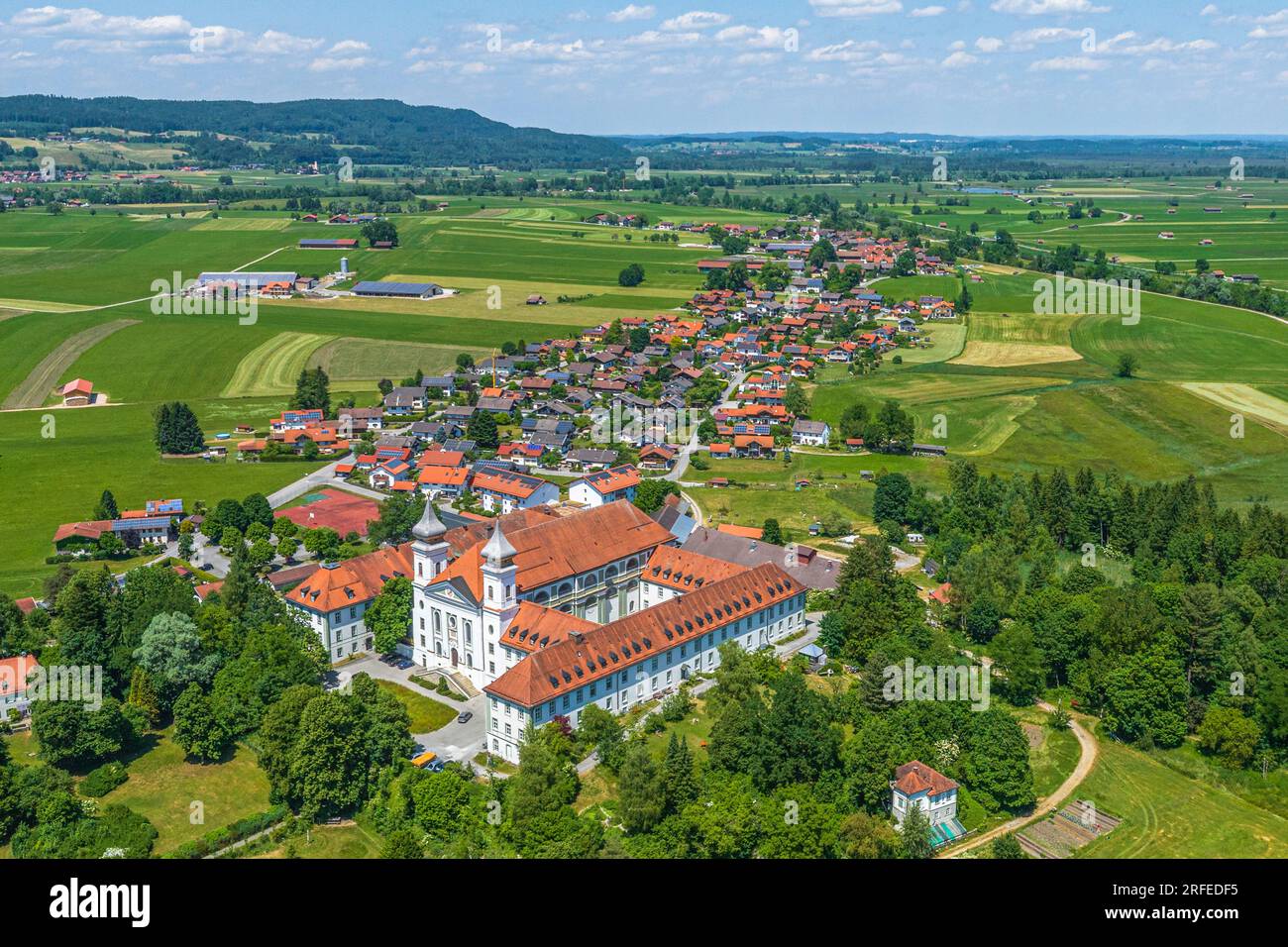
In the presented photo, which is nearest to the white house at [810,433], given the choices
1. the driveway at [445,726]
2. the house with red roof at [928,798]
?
the driveway at [445,726]

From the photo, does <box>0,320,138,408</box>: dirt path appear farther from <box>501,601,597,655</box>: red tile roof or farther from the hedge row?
the hedge row

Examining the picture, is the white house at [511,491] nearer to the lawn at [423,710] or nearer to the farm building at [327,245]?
the lawn at [423,710]

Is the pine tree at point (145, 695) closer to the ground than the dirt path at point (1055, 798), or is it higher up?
higher up

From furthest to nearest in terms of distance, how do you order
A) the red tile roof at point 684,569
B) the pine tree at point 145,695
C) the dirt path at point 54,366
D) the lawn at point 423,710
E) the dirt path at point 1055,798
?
the dirt path at point 54,366 → the red tile roof at point 684,569 → the lawn at point 423,710 → the pine tree at point 145,695 → the dirt path at point 1055,798

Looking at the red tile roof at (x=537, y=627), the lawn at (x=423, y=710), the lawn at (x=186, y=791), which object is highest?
the red tile roof at (x=537, y=627)

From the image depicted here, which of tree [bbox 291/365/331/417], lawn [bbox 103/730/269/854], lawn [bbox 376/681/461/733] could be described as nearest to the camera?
lawn [bbox 103/730/269/854]

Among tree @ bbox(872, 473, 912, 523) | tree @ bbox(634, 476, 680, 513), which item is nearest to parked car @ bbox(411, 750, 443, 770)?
tree @ bbox(634, 476, 680, 513)

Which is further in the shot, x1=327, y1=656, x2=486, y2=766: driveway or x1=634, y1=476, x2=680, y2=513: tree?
x1=634, y1=476, x2=680, y2=513: tree
